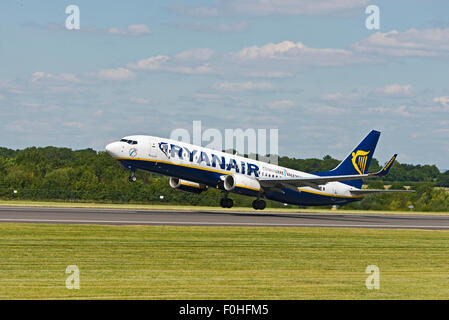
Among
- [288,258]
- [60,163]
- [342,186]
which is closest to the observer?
[288,258]

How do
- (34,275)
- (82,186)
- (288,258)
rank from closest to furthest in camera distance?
(34,275) → (288,258) → (82,186)

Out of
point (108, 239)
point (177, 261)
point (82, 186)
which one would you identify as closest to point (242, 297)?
point (177, 261)

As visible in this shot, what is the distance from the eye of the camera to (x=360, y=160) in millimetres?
66688

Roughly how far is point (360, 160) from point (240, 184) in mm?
17697

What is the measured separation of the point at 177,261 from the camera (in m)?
22.5

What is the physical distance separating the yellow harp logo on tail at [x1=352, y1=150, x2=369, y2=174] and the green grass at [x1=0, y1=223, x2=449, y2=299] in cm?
3041

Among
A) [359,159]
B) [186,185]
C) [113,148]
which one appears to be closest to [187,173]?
[186,185]

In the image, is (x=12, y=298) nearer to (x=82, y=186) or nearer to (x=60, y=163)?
(x=82, y=186)

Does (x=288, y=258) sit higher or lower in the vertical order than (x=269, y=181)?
lower

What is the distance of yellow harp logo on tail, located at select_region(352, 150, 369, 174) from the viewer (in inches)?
2611

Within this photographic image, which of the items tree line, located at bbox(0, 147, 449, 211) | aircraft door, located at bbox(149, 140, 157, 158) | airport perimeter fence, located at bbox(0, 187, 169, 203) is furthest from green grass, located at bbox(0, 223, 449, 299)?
tree line, located at bbox(0, 147, 449, 211)

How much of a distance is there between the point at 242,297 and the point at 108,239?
→ 1362cm

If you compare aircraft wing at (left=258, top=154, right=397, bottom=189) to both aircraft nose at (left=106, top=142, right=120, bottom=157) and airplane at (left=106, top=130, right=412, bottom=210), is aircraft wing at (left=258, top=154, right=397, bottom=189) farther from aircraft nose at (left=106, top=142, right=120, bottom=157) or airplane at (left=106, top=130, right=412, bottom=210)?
aircraft nose at (left=106, top=142, right=120, bottom=157)

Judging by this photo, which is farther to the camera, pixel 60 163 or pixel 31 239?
pixel 60 163
